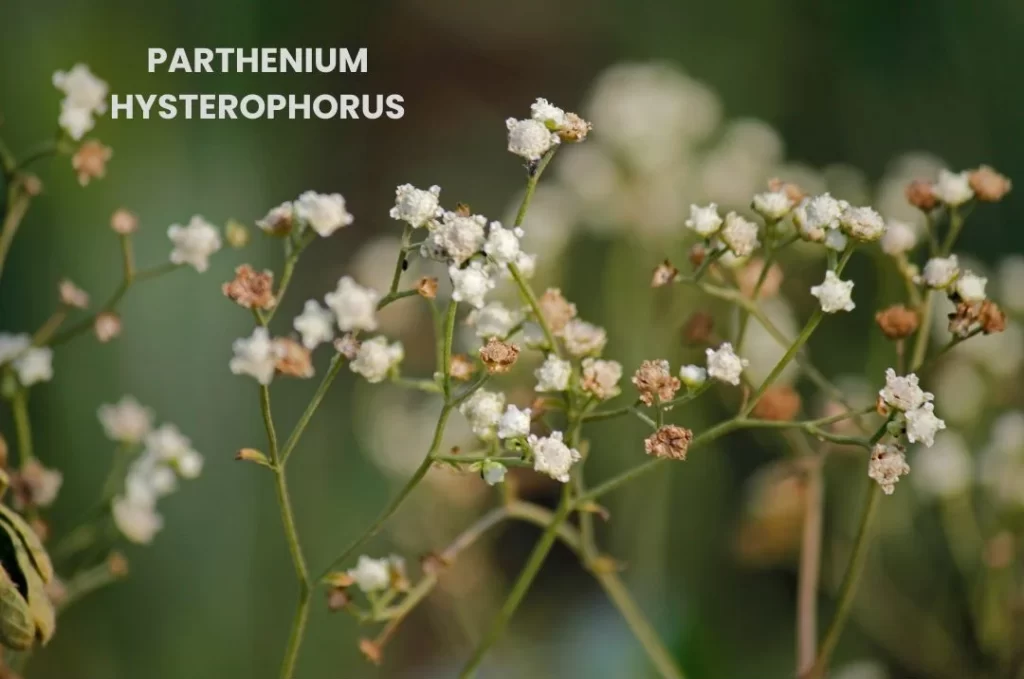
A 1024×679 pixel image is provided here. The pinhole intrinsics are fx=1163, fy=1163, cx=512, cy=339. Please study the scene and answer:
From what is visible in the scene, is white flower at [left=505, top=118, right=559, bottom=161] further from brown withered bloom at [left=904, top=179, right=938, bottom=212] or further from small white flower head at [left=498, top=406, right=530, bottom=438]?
brown withered bloom at [left=904, top=179, right=938, bottom=212]

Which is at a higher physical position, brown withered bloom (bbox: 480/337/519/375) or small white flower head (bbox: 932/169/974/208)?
small white flower head (bbox: 932/169/974/208)

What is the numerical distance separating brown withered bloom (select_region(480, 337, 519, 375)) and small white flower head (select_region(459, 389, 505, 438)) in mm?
29

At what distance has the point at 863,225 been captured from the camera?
0.47 metres

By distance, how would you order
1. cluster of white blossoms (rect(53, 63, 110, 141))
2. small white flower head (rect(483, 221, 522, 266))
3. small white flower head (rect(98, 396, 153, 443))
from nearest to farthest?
small white flower head (rect(483, 221, 522, 266)), cluster of white blossoms (rect(53, 63, 110, 141)), small white flower head (rect(98, 396, 153, 443))

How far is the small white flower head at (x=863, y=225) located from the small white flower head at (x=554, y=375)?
13 cm

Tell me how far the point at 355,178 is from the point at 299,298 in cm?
19

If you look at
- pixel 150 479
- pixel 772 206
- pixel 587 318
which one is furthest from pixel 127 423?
pixel 587 318

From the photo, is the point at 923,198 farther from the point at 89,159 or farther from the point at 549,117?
the point at 89,159

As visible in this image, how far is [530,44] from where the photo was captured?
1.57 meters

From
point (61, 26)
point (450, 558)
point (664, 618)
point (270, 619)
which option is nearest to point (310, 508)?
point (270, 619)

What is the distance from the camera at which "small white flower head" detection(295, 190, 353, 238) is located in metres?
0.46

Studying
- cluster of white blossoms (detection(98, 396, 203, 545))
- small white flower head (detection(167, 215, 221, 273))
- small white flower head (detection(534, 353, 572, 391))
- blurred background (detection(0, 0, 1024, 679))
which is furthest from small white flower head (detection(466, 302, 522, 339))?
blurred background (detection(0, 0, 1024, 679))

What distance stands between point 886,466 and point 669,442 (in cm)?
8

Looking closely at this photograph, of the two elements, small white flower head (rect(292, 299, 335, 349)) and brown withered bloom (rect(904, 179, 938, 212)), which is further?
brown withered bloom (rect(904, 179, 938, 212))
